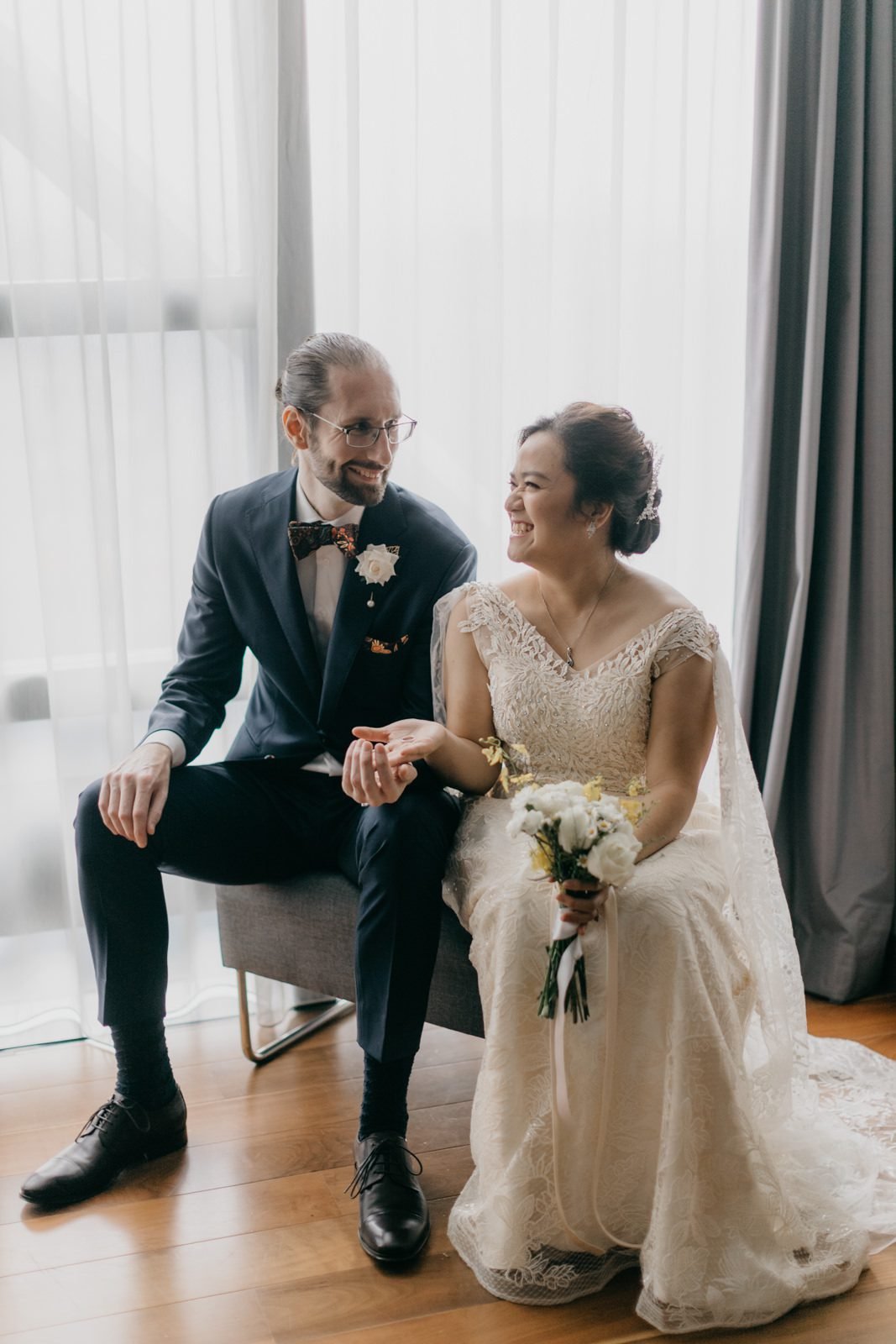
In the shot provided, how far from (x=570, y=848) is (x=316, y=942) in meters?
0.72

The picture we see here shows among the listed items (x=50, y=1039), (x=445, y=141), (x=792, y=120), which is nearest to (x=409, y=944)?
(x=50, y=1039)

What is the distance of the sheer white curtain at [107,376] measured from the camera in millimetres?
2379

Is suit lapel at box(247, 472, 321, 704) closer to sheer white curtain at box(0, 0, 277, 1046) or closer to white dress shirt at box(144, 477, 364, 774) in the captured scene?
white dress shirt at box(144, 477, 364, 774)

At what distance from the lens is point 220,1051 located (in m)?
2.62

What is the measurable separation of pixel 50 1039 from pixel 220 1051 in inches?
15.3

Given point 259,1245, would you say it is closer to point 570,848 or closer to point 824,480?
point 570,848

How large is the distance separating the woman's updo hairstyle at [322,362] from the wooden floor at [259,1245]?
1352mm

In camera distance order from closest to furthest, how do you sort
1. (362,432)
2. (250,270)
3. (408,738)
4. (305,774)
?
(408,738), (362,432), (305,774), (250,270)

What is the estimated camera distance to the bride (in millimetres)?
1786

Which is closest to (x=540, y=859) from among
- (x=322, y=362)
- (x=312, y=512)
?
(x=312, y=512)

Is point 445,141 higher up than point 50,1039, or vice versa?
point 445,141

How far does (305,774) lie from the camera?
237 centimetres

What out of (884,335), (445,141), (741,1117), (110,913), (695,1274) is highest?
(445,141)

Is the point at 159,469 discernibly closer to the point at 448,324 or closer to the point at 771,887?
the point at 448,324
